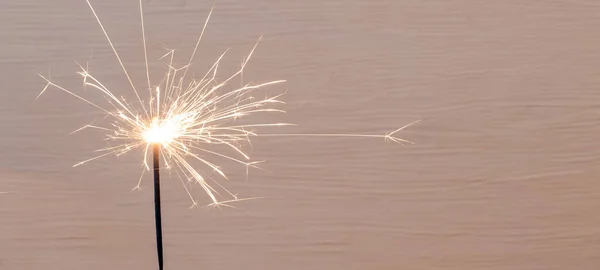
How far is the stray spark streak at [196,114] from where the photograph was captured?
1.73 feet

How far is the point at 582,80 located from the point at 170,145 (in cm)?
42

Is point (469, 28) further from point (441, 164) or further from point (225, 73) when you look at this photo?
point (225, 73)

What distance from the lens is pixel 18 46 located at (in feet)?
1.75

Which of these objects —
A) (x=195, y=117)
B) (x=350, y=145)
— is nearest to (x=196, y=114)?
(x=195, y=117)

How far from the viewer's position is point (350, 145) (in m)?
0.55

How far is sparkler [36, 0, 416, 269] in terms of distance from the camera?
1.73 feet

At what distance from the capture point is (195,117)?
0.52 metres

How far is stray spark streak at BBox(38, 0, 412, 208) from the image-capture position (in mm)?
528

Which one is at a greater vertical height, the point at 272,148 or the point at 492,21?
the point at 492,21

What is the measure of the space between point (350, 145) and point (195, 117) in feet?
0.51

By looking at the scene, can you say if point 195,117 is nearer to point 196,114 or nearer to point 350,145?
point 196,114

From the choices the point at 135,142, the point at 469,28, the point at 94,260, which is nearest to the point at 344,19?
the point at 469,28

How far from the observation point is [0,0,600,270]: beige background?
21.1 inches

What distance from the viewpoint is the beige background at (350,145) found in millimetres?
535
